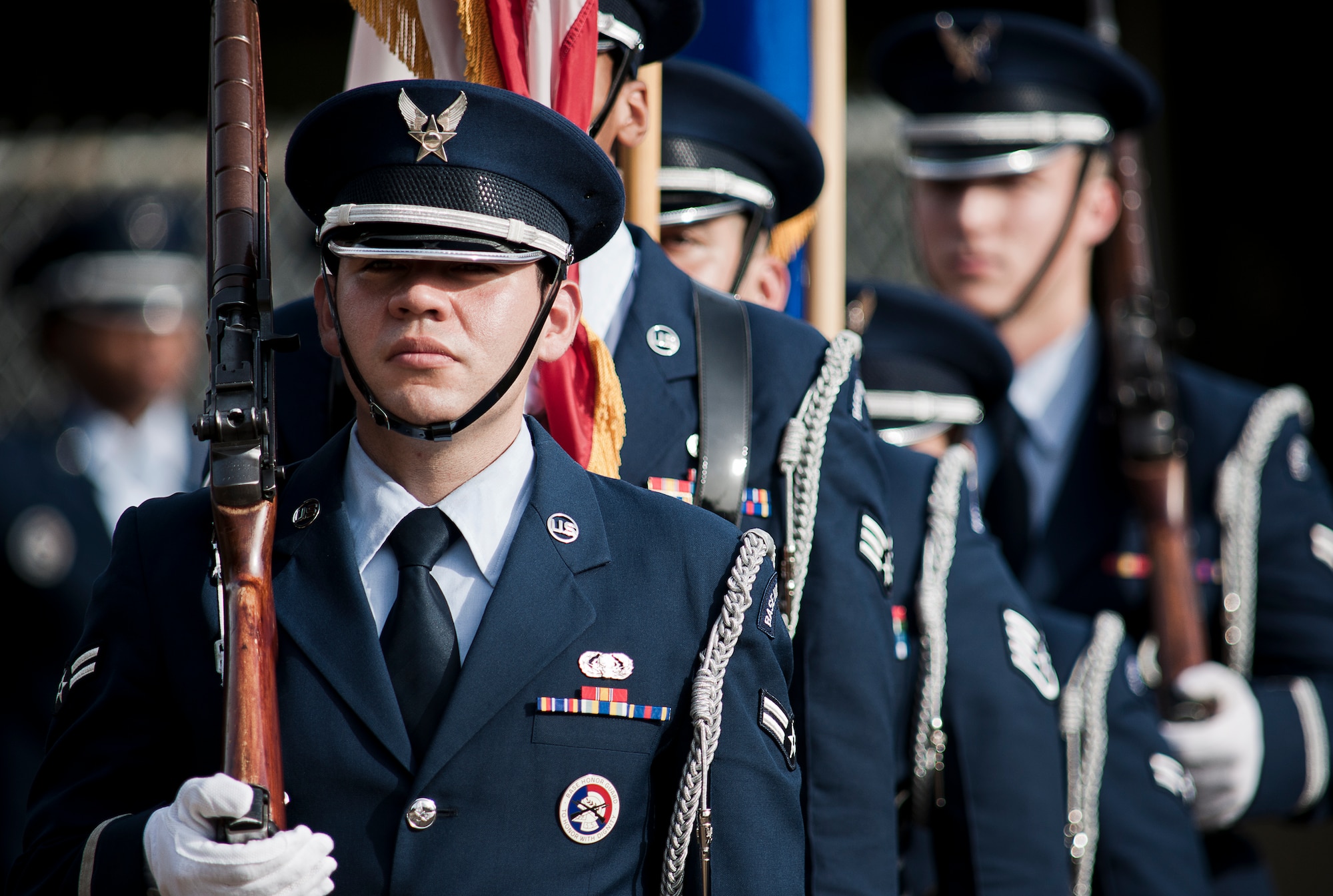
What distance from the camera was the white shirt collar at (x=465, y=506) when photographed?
204 cm

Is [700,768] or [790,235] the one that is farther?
[790,235]

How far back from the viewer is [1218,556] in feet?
13.3

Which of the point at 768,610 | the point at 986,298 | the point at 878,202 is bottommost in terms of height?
the point at 768,610

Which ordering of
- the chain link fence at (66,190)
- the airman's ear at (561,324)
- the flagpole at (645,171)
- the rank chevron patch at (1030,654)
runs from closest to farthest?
the airman's ear at (561,324) < the flagpole at (645,171) < the rank chevron patch at (1030,654) < the chain link fence at (66,190)

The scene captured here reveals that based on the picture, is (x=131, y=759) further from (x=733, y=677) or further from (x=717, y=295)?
(x=717, y=295)

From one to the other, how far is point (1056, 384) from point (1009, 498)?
407mm

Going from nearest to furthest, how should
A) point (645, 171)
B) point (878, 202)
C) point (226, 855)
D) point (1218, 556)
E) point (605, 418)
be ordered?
point (226, 855), point (605, 418), point (645, 171), point (1218, 556), point (878, 202)

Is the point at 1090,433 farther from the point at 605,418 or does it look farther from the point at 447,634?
the point at 447,634

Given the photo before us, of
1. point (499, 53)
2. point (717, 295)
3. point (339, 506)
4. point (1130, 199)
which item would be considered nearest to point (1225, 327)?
point (1130, 199)

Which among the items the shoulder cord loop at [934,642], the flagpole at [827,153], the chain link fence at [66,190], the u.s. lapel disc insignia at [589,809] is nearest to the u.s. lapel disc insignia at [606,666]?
the u.s. lapel disc insignia at [589,809]

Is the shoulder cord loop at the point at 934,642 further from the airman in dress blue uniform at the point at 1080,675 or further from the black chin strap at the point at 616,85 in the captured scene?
the black chin strap at the point at 616,85

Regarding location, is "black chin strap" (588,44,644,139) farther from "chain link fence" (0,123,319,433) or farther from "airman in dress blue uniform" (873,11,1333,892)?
"chain link fence" (0,123,319,433)

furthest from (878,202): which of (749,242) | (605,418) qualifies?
(605,418)

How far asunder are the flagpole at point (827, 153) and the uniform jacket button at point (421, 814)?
2071 mm
